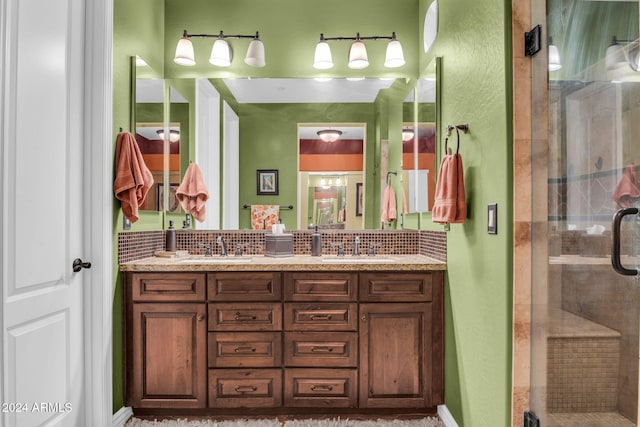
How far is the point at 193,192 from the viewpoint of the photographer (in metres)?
→ 2.79

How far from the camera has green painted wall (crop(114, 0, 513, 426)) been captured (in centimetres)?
162

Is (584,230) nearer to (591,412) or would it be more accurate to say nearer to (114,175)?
(591,412)

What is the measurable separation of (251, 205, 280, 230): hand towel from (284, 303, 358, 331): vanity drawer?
2.55 ft

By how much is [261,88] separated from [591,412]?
2.60 metres

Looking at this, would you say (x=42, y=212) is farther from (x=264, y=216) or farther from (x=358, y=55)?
(x=358, y=55)

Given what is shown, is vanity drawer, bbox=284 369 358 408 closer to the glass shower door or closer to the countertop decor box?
the countertop decor box

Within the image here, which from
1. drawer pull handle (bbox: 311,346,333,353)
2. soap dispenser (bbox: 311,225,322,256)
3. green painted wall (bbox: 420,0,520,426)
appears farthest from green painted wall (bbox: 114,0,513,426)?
drawer pull handle (bbox: 311,346,333,353)

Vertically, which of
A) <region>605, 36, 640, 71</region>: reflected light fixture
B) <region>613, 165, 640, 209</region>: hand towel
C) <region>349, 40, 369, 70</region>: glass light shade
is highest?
<region>349, 40, 369, 70</region>: glass light shade

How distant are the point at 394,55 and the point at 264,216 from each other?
1484 millimetres

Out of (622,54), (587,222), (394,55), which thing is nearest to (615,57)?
(622,54)

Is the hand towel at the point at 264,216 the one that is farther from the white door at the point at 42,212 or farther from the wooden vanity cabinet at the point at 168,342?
the white door at the point at 42,212

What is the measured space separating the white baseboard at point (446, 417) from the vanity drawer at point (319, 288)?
81 centimetres

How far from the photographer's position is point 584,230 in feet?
4.20

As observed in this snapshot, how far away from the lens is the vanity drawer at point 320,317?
7.39ft
